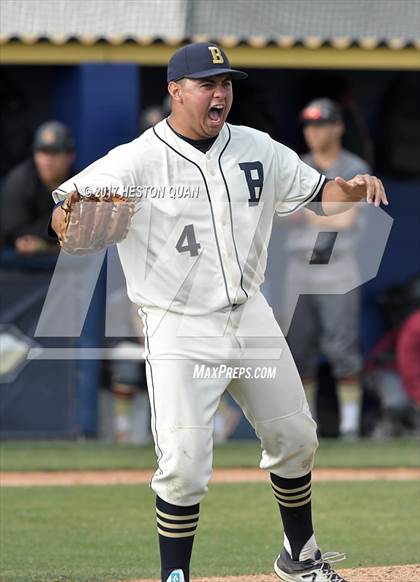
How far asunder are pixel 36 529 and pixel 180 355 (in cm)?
259

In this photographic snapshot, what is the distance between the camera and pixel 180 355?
191 inches

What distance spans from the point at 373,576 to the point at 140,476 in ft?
11.0

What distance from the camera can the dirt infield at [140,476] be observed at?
8500mm

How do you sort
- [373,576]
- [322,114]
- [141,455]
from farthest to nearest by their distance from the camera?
[322,114]
[141,455]
[373,576]

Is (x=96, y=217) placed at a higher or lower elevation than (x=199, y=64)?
lower

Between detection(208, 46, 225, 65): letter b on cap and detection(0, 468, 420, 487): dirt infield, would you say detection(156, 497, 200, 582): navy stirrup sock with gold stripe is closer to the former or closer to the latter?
detection(208, 46, 225, 65): letter b on cap

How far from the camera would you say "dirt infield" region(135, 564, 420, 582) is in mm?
5436

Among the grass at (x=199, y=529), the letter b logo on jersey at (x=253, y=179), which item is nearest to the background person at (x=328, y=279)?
the grass at (x=199, y=529)

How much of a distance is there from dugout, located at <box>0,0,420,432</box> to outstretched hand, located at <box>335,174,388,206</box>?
4.82 m

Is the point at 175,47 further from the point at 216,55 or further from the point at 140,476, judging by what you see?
the point at 216,55

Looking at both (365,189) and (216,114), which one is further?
(365,189)

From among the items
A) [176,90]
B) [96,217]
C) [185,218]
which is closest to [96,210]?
[96,217]

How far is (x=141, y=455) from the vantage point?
9320 mm

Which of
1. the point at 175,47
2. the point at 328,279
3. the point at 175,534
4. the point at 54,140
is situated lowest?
the point at 328,279
